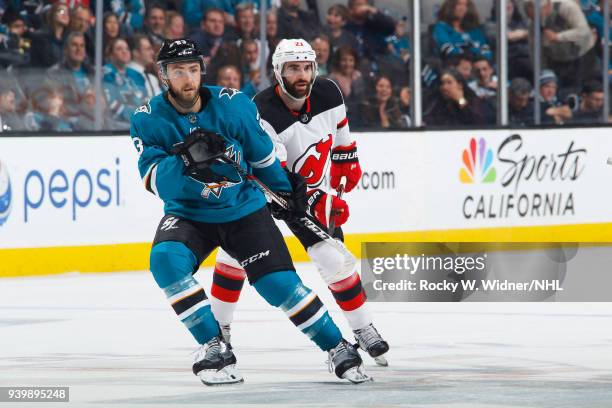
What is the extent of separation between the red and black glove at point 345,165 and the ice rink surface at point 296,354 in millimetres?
737

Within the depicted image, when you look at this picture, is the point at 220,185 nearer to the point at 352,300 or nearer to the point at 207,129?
the point at 207,129

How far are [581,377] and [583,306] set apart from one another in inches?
120

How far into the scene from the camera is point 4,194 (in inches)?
419

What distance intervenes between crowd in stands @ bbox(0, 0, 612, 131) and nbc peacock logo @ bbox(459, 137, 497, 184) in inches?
9.6

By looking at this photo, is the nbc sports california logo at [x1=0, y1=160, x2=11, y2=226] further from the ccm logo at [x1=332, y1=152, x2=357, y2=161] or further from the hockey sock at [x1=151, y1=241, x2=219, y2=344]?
the hockey sock at [x1=151, y1=241, x2=219, y2=344]

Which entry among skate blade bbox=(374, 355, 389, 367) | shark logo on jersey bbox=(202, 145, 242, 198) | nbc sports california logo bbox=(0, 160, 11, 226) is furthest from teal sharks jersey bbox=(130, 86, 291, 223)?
nbc sports california logo bbox=(0, 160, 11, 226)

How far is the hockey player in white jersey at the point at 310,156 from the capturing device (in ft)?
21.7

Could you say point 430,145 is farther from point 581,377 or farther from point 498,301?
point 581,377

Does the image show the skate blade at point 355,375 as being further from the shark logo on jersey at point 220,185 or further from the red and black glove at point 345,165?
the red and black glove at point 345,165

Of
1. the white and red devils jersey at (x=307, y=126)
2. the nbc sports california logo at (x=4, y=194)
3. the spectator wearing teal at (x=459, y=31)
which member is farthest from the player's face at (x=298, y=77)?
the spectator wearing teal at (x=459, y=31)

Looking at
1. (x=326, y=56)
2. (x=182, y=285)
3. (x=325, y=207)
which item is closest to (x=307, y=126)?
(x=325, y=207)

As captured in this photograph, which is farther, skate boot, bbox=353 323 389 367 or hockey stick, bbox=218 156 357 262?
skate boot, bbox=353 323 389 367

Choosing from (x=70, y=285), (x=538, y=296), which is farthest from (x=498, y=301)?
(x=70, y=285)

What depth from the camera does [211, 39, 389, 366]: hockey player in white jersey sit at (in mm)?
6609
